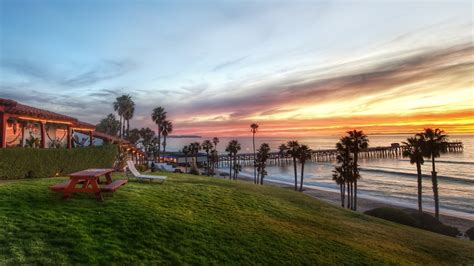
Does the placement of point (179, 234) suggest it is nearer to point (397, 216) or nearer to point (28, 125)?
point (28, 125)

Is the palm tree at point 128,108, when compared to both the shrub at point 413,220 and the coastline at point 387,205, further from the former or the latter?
the shrub at point 413,220

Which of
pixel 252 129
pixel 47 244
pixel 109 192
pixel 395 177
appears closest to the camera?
pixel 47 244

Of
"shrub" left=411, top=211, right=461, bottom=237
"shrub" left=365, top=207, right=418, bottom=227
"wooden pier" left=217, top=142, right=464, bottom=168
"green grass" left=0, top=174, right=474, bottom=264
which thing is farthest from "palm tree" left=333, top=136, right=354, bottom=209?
"wooden pier" left=217, top=142, right=464, bottom=168

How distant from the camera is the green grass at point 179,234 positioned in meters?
5.15

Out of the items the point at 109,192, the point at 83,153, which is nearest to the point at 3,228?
the point at 109,192

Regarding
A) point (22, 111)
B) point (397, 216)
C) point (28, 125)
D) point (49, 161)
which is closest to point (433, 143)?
point (397, 216)

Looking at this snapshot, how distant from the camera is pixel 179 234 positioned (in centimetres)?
631

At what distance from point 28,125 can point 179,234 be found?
14.1 metres

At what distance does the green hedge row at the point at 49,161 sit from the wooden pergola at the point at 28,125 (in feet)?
2.60

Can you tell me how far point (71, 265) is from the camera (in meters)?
4.50

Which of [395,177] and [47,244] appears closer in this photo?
[47,244]

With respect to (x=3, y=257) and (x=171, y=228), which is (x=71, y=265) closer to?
(x=3, y=257)

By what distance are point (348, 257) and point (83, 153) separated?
14.0m

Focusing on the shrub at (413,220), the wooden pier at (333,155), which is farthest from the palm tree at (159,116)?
the shrub at (413,220)
